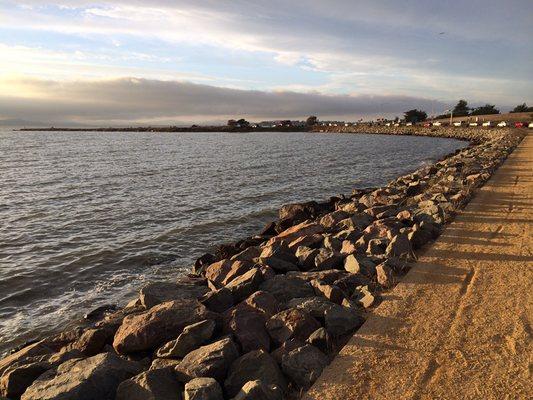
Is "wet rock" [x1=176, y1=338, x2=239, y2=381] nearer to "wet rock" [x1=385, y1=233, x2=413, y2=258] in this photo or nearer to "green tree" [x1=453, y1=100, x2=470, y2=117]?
"wet rock" [x1=385, y1=233, x2=413, y2=258]

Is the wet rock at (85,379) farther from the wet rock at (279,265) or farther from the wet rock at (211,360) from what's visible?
the wet rock at (279,265)

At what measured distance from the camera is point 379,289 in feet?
28.2

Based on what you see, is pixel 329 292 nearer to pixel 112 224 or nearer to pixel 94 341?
pixel 94 341

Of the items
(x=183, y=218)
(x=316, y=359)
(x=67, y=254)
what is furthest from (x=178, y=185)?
(x=316, y=359)

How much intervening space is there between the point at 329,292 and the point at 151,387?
400 cm

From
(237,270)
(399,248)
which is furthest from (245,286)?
(399,248)

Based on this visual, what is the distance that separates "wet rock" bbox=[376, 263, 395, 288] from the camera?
28.7 feet

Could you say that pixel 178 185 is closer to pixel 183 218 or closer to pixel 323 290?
pixel 183 218

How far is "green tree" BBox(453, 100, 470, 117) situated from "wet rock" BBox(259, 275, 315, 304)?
180 m

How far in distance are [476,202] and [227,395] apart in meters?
14.6

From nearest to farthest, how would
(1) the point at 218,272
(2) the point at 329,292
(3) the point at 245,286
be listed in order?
(2) the point at 329,292 < (3) the point at 245,286 < (1) the point at 218,272

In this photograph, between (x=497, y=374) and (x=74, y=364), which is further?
(x=74, y=364)

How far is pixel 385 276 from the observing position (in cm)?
885

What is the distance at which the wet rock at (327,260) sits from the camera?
10.3m
